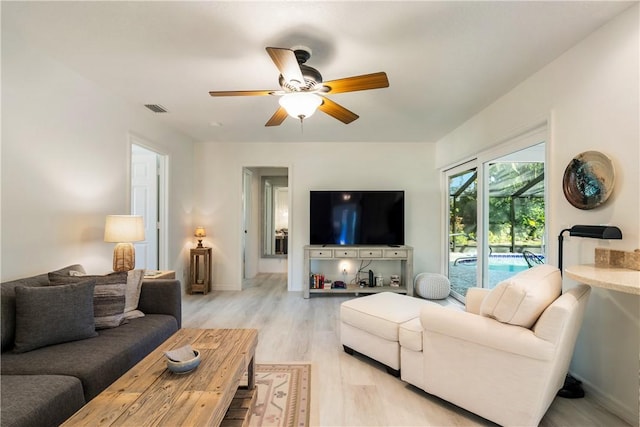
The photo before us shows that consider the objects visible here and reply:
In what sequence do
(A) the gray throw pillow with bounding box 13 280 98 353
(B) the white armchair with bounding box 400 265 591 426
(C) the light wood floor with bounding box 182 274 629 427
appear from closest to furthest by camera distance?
1. (B) the white armchair with bounding box 400 265 591 426
2. (A) the gray throw pillow with bounding box 13 280 98 353
3. (C) the light wood floor with bounding box 182 274 629 427

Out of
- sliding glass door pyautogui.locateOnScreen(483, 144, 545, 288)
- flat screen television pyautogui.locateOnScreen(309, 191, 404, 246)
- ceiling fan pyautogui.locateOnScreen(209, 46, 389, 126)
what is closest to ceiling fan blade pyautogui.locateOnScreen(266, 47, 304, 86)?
ceiling fan pyautogui.locateOnScreen(209, 46, 389, 126)

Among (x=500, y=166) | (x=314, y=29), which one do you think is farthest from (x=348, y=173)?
(x=314, y=29)

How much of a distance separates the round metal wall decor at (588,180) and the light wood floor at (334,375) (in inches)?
52.5

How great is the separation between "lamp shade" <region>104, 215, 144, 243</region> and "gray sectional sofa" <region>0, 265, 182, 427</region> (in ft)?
1.30

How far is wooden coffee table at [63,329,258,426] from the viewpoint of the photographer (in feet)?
3.48

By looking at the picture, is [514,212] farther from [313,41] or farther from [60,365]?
[60,365]

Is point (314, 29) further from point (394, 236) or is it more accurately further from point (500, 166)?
point (394, 236)

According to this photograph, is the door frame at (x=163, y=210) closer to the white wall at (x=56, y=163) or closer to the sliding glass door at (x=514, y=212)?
the white wall at (x=56, y=163)

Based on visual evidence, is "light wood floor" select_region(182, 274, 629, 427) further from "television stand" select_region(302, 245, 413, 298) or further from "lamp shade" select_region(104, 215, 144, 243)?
"lamp shade" select_region(104, 215, 144, 243)

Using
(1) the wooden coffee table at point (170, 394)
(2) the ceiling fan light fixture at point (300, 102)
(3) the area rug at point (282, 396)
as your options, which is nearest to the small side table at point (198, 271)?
(3) the area rug at point (282, 396)

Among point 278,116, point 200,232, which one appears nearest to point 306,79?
point 278,116

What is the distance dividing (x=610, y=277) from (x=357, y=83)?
5.75ft

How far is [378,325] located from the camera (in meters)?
2.25

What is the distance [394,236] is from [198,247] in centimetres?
308
